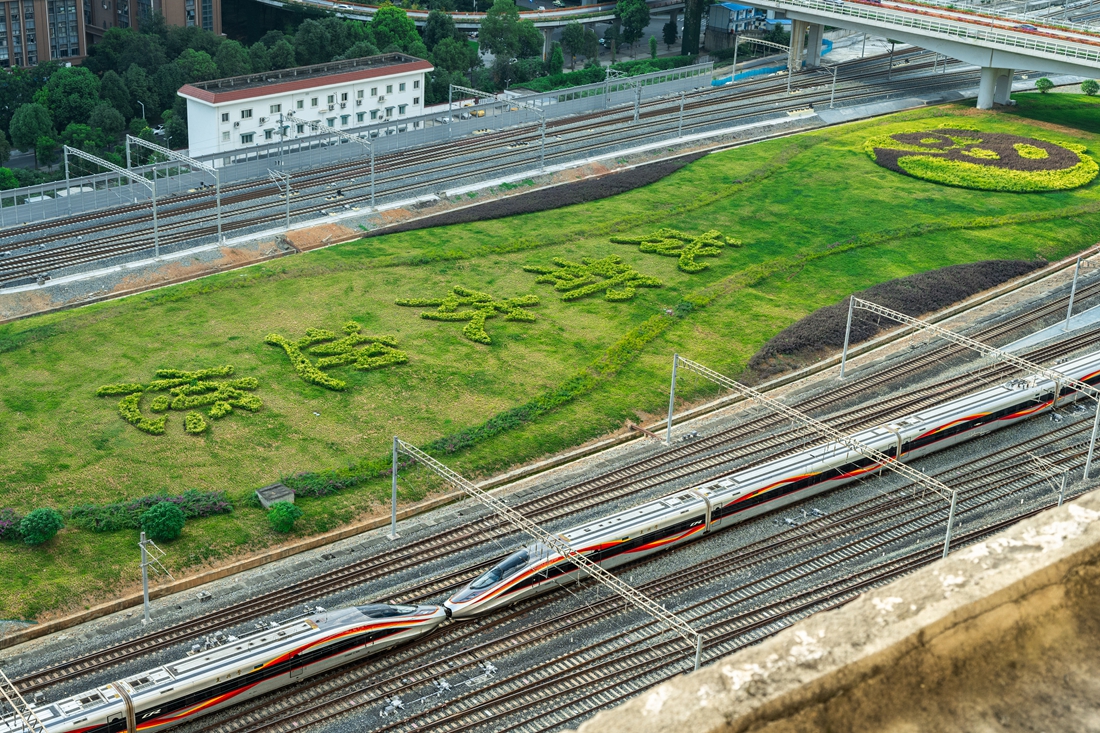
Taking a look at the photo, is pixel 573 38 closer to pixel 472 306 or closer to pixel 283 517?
pixel 472 306

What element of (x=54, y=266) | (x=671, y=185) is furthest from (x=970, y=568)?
(x=671, y=185)

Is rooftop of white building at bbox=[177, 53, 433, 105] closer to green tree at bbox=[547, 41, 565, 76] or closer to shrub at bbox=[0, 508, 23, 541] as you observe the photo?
green tree at bbox=[547, 41, 565, 76]

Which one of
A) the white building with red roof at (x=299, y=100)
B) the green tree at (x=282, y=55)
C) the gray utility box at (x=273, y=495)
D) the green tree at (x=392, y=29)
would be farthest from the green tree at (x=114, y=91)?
the gray utility box at (x=273, y=495)

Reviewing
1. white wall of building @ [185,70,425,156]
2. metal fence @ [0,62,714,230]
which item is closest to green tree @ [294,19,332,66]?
metal fence @ [0,62,714,230]

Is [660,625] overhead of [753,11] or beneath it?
beneath

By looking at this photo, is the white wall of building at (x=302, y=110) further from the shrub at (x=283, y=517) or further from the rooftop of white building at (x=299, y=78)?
the shrub at (x=283, y=517)

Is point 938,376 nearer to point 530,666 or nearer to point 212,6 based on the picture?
point 530,666
